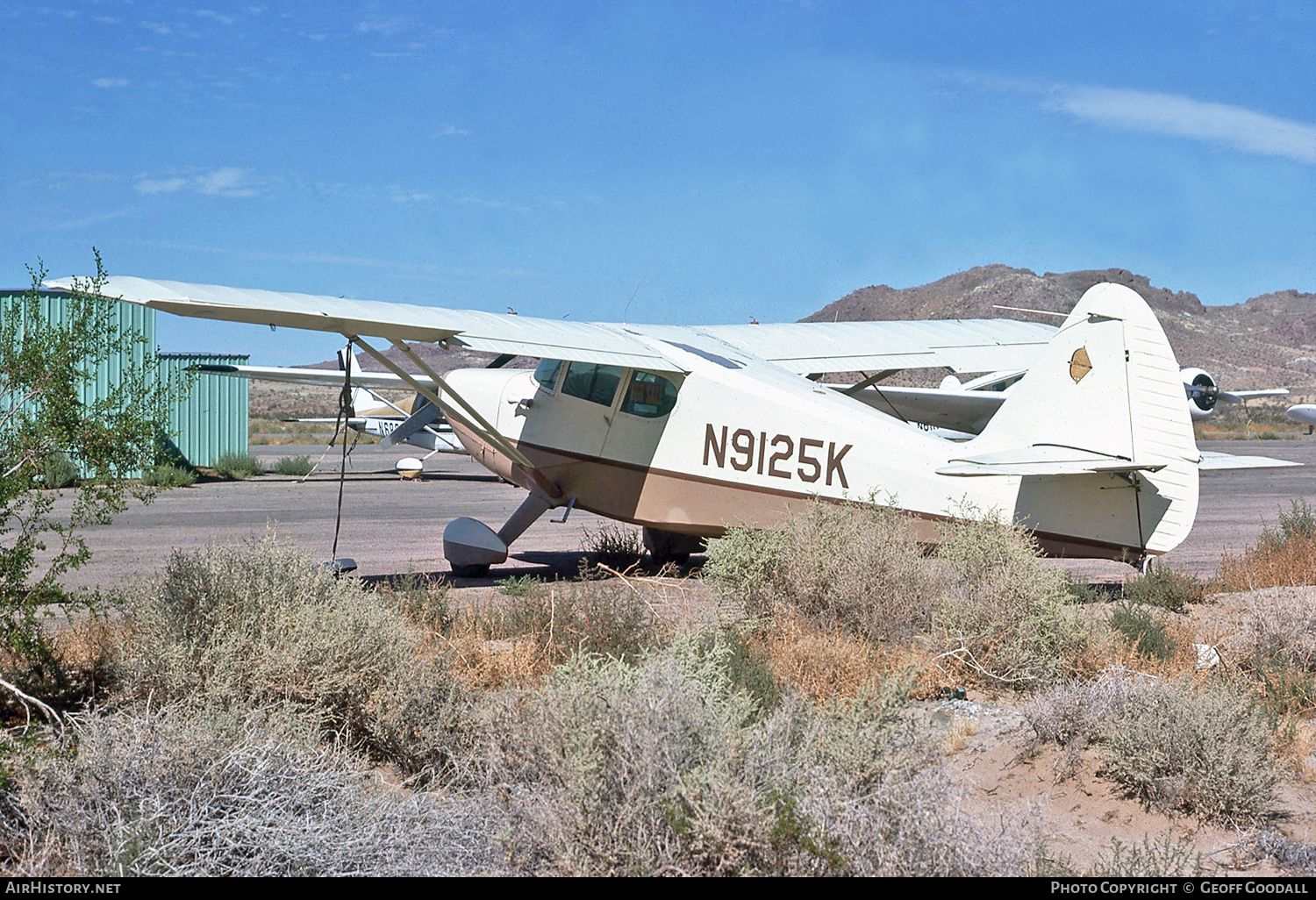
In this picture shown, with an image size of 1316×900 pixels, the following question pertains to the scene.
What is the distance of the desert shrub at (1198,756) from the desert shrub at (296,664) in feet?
9.88

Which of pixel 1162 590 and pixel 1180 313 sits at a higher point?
pixel 1180 313

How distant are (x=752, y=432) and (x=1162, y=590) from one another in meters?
3.69

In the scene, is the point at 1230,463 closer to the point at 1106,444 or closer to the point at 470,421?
the point at 1106,444

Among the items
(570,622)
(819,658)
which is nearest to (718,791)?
(819,658)

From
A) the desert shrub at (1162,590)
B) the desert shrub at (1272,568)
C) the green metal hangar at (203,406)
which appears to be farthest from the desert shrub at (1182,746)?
the green metal hangar at (203,406)

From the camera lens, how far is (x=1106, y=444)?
8.25 metres

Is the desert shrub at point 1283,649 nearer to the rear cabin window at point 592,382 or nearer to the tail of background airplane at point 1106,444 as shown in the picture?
the tail of background airplane at point 1106,444

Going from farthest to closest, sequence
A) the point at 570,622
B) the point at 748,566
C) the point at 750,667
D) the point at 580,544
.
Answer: the point at 580,544, the point at 748,566, the point at 570,622, the point at 750,667

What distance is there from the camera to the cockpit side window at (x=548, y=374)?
35.5 ft

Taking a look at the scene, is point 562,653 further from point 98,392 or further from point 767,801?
point 98,392

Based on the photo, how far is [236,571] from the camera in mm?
5582

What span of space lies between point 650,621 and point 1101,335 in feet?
14.5

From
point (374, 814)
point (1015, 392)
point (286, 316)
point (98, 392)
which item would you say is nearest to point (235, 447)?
point (98, 392)


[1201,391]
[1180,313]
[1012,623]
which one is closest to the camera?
[1012,623]
